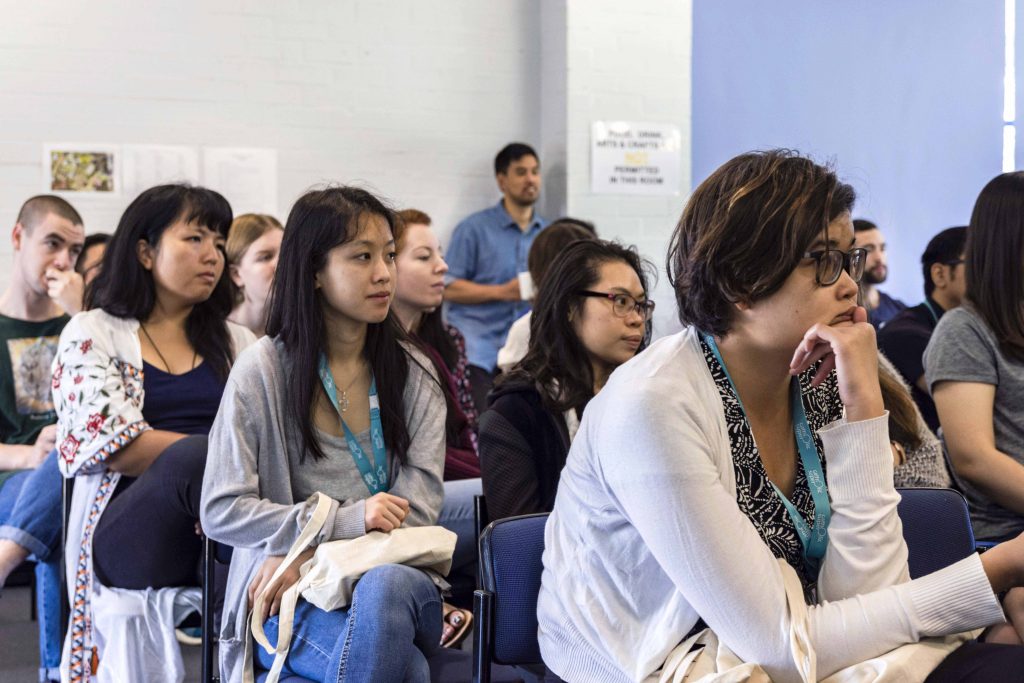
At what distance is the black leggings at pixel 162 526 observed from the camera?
2.40 metres

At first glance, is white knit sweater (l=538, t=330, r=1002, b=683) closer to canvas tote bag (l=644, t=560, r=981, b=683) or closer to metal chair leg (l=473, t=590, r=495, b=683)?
canvas tote bag (l=644, t=560, r=981, b=683)

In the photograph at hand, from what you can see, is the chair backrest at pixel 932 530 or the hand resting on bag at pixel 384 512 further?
the hand resting on bag at pixel 384 512

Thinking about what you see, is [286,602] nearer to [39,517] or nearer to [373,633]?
[373,633]

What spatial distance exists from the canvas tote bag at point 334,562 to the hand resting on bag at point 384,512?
0.6 inches

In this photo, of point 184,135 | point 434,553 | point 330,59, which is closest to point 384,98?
point 330,59

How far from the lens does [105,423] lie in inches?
103

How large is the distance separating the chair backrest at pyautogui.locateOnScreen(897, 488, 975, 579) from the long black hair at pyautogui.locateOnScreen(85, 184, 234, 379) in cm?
177

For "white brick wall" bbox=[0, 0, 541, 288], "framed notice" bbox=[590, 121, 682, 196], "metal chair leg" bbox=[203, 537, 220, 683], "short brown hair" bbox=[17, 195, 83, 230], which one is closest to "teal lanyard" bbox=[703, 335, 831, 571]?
"metal chair leg" bbox=[203, 537, 220, 683]

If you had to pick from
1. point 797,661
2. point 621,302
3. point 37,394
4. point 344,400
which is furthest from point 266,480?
point 37,394

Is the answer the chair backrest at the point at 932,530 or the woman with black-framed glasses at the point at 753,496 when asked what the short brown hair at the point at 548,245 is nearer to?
the chair backrest at the point at 932,530

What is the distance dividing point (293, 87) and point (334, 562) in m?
4.15

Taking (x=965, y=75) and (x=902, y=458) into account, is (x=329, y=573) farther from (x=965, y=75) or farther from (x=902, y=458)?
(x=965, y=75)

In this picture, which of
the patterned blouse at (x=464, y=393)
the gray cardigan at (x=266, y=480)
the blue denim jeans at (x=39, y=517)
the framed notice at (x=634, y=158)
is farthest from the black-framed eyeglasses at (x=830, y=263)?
the framed notice at (x=634, y=158)

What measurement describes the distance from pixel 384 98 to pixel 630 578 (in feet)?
15.6
